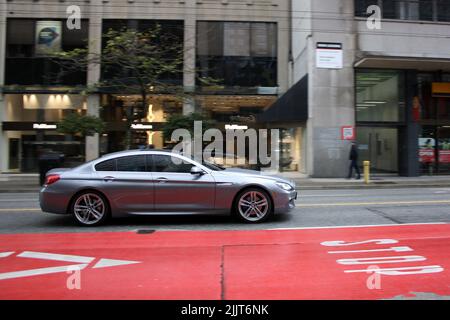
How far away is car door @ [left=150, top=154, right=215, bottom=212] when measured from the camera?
7.96m

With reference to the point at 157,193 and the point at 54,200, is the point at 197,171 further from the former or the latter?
the point at 54,200

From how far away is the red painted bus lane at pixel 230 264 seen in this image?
441cm

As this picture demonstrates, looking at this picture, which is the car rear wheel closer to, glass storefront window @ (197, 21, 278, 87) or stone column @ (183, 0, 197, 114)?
stone column @ (183, 0, 197, 114)

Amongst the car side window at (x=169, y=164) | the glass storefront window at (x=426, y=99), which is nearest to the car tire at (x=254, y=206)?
the car side window at (x=169, y=164)

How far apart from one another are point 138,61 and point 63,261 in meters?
14.0

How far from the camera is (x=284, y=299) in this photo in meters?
4.14

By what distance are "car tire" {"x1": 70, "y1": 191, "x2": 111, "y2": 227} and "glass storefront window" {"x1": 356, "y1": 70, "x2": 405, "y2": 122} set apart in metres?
16.8

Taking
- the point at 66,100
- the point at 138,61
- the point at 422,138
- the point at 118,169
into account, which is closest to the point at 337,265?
the point at 118,169

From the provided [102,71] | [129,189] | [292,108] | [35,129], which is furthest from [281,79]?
[129,189]

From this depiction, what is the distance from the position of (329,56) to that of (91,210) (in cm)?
1625

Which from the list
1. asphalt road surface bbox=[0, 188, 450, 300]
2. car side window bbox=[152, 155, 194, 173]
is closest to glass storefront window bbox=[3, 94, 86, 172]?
asphalt road surface bbox=[0, 188, 450, 300]

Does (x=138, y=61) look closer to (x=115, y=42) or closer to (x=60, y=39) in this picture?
(x=115, y=42)

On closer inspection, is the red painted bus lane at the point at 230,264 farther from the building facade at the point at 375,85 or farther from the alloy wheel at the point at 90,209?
the building facade at the point at 375,85

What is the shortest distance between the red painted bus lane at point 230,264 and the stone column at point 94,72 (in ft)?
56.0
